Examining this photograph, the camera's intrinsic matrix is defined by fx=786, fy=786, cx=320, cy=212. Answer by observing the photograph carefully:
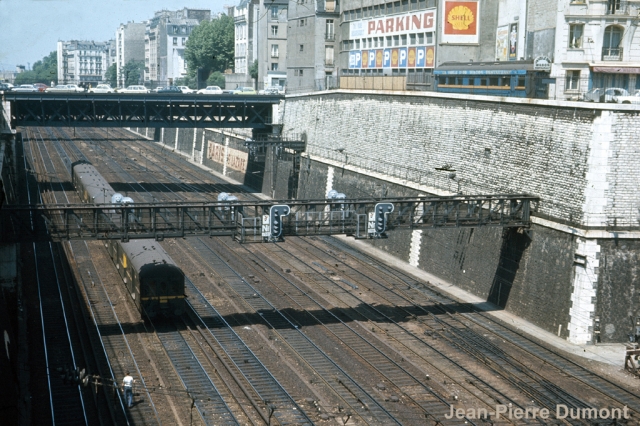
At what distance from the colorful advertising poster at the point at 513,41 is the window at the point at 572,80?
22.1 feet

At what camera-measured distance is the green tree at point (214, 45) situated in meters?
136

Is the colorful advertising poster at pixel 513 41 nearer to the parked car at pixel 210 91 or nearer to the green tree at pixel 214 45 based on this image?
the parked car at pixel 210 91

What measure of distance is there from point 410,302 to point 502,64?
16393 millimetres

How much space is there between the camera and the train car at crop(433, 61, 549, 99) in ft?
137

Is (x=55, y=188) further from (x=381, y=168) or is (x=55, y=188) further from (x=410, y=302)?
(x=410, y=302)

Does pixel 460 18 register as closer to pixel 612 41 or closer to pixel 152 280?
pixel 612 41

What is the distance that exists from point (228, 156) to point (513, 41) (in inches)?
1416

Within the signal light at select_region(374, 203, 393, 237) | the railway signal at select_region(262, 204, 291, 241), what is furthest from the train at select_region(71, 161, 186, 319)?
the signal light at select_region(374, 203, 393, 237)

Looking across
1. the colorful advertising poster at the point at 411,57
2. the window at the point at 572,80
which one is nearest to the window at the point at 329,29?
the colorful advertising poster at the point at 411,57

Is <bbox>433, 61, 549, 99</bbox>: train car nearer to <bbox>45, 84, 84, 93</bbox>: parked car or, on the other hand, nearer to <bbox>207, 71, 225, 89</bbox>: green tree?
<bbox>45, 84, 84, 93</bbox>: parked car

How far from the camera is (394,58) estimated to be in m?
65.1

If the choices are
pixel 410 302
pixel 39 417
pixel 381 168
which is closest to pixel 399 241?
pixel 381 168

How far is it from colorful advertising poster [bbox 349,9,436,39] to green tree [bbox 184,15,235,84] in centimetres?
6750

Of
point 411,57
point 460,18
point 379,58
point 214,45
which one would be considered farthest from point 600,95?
point 214,45
